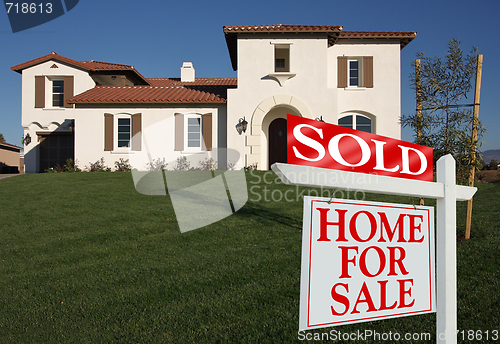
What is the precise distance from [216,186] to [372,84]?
33.1ft

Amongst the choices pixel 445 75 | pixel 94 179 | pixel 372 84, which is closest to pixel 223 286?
pixel 445 75

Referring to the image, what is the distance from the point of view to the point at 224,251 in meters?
6.16

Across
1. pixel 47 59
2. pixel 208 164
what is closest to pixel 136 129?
pixel 208 164

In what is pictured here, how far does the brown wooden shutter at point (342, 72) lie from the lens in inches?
701

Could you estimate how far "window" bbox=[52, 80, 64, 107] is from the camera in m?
18.8

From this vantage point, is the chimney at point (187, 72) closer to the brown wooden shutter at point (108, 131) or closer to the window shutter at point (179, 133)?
the window shutter at point (179, 133)

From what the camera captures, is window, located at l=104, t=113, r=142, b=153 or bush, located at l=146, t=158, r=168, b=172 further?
window, located at l=104, t=113, r=142, b=153

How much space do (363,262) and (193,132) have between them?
1600 cm

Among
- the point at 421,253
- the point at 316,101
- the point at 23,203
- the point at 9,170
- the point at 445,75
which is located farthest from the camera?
the point at 9,170

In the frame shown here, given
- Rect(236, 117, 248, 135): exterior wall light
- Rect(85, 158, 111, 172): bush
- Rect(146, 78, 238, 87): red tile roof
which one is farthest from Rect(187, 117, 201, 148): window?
Rect(146, 78, 238, 87): red tile roof

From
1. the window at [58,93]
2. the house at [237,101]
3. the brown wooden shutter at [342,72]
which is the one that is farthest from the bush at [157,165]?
the brown wooden shutter at [342,72]

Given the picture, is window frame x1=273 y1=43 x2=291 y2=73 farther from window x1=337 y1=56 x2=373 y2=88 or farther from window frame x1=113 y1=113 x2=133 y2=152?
window frame x1=113 y1=113 x2=133 y2=152

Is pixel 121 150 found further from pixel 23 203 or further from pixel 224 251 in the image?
pixel 224 251

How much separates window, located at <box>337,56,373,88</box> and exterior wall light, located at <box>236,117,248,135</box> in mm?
5441
